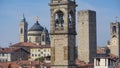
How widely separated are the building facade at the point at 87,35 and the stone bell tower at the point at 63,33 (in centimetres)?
6033

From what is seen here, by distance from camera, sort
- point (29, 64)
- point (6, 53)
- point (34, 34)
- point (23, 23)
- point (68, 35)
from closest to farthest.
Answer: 1. point (68, 35)
2. point (29, 64)
3. point (6, 53)
4. point (34, 34)
5. point (23, 23)

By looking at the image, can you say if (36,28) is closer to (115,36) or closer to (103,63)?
(115,36)

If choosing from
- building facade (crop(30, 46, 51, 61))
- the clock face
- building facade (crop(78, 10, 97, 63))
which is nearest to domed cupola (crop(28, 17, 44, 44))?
building facade (crop(30, 46, 51, 61))

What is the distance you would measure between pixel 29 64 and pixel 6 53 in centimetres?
2509

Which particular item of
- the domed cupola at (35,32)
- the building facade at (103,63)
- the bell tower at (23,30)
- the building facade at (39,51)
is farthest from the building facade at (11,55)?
the building facade at (103,63)

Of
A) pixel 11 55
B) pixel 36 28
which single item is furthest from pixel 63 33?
pixel 36 28

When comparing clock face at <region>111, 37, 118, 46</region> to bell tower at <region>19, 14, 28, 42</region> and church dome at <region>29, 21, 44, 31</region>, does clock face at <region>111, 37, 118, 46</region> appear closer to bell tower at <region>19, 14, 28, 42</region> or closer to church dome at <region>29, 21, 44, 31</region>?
church dome at <region>29, 21, 44, 31</region>

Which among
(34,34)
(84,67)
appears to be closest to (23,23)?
(34,34)

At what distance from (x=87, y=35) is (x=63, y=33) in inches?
2573

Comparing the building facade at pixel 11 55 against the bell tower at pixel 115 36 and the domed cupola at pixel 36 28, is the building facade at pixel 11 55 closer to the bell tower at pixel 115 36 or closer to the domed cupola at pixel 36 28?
the domed cupola at pixel 36 28

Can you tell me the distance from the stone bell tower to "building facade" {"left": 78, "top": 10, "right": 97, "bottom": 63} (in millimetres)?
60328

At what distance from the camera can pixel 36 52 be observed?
342 ft

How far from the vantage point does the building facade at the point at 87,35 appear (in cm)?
10253

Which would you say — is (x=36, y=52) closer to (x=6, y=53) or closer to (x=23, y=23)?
(x=6, y=53)
